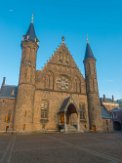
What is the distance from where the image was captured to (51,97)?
28656 millimetres

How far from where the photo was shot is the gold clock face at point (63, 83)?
30.7 metres

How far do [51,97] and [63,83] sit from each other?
14.8 feet

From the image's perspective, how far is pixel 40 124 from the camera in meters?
26.4

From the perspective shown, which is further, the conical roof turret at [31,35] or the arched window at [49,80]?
the conical roof turret at [31,35]

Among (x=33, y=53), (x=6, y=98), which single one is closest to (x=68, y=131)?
(x=6, y=98)

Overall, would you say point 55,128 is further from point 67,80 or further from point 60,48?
point 60,48

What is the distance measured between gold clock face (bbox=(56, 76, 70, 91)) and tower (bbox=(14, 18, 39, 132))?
5.57 meters

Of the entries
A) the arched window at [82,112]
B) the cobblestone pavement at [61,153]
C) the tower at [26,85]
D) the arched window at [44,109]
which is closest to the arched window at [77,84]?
the arched window at [82,112]

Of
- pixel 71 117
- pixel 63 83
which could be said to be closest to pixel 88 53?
pixel 63 83

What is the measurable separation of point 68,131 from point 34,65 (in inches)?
574

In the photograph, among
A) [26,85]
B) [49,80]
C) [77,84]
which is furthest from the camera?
[77,84]

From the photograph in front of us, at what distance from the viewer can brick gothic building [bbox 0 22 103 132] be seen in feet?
85.3

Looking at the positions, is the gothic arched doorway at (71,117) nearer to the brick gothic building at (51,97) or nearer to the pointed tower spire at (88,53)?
the brick gothic building at (51,97)

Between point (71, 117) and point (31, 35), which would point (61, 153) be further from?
point (31, 35)
